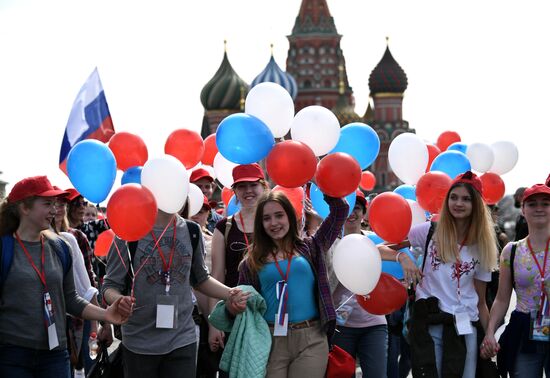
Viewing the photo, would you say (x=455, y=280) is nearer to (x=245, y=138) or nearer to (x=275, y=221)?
(x=275, y=221)

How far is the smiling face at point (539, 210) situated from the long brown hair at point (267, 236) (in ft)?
4.29

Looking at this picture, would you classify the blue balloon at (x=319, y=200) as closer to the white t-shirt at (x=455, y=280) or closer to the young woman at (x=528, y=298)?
the white t-shirt at (x=455, y=280)

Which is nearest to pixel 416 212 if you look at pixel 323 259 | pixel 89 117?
pixel 323 259

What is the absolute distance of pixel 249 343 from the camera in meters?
5.56

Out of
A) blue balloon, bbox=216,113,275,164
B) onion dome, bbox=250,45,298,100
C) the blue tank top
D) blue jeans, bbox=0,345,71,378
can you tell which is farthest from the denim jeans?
onion dome, bbox=250,45,298,100

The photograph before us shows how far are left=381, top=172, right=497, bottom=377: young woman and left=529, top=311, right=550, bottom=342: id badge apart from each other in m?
0.25

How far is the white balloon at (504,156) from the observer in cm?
1032

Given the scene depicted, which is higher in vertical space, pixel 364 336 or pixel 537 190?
pixel 537 190

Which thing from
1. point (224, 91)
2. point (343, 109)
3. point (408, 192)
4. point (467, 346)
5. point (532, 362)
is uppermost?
point (224, 91)

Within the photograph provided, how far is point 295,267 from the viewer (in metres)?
5.67

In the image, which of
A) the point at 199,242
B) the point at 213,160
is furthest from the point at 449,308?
the point at 213,160

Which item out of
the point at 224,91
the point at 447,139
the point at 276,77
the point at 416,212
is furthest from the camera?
the point at 224,91

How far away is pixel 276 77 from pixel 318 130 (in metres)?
59.1

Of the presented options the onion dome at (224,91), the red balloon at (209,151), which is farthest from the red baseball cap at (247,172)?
the onion dome at (224,91)
